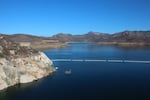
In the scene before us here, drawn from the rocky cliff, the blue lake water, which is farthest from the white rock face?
the blue lake water

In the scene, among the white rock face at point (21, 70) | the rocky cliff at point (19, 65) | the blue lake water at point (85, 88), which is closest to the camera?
the blue lake water at point (85, 88)

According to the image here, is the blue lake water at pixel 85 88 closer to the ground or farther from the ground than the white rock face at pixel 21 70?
closer to the ground

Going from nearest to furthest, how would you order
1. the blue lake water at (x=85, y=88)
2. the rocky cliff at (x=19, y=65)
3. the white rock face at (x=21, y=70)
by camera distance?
the blue lake water at (x=85, y=88)
the white rock face at (x=21, y=70)
the rocky cliff at (x=19, y=65)

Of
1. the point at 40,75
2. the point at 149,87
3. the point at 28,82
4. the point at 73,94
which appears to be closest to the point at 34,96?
the point at 73,94

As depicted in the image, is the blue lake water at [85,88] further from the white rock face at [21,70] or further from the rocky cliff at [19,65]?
the rocky cliff at [19,65]

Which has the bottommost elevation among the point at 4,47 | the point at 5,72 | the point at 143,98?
the point at 143,98

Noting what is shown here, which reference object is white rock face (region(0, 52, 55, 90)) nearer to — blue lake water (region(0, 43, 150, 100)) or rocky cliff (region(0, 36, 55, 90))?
rocky cliff (region(0, 36, 55, 90))

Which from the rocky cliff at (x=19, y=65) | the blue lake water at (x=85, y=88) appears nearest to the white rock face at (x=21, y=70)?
the rocky cliff at (x=19, y=65)

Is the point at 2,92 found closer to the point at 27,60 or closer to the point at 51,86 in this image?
the point at 51,86

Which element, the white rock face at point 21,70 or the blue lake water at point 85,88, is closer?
the blue lake water at point 85,88
